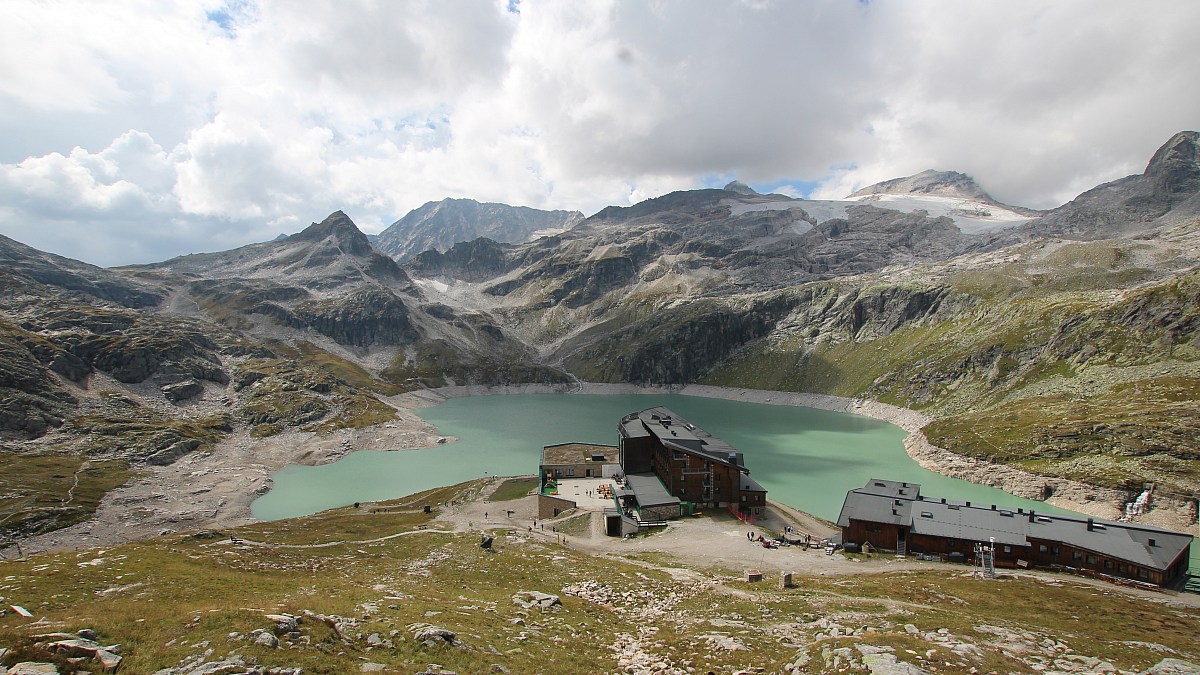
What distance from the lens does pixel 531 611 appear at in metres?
24.0

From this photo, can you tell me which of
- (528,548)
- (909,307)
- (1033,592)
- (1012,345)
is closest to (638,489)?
(528,548)

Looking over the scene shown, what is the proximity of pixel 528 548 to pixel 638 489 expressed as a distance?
64.7 ft

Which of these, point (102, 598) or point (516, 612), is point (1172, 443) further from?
point (102, 598)

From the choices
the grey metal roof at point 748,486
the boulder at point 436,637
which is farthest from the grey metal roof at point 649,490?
the boulder at point 436,637

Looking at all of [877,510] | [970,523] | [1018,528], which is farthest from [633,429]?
[1018,528]

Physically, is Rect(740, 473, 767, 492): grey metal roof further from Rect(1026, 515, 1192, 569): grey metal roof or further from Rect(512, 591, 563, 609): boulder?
Rect(512, 591, 563, 609): boulder

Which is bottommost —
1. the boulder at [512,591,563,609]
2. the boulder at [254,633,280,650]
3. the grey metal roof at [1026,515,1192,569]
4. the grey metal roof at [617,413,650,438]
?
the boulder at [512,591,563,609]

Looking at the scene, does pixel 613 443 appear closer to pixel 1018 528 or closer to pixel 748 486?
pixel 748 486

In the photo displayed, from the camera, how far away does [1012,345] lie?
127m

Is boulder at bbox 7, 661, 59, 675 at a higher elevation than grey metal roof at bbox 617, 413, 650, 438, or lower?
higher

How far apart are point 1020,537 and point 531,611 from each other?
3990cm

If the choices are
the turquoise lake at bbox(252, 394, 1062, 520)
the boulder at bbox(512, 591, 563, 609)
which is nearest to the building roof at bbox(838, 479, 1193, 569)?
the turquoise lake at bbox(252, 394, 1062, 520)

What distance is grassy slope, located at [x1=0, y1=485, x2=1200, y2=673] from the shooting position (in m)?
14.9

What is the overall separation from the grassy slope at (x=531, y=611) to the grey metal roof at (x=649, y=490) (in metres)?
16.2
